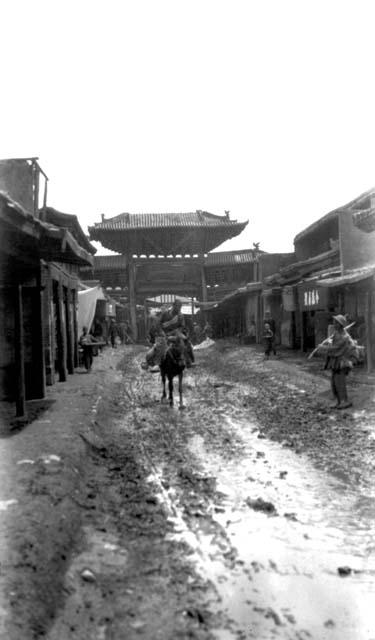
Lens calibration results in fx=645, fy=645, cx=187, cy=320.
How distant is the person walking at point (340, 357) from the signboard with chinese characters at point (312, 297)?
29.1ft

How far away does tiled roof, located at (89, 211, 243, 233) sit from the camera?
37.6m

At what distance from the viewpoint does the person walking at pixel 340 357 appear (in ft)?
36.9

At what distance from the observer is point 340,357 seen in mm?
11273

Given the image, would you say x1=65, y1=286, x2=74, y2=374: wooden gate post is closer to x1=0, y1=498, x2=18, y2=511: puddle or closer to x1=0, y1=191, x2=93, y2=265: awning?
x1=0, y1=191, x2=93, y2=265: awning

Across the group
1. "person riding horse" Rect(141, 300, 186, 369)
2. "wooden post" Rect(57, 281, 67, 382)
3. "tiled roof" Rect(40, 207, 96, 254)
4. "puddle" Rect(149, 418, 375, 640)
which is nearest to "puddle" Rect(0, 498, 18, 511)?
"puddle" Rect(149, 418, 375, 640)

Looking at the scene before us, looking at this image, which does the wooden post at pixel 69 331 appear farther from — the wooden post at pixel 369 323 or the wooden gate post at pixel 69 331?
the wooden post at pixel 369 323

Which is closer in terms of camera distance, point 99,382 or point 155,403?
point 155,403

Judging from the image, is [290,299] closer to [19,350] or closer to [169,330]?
[169,330]

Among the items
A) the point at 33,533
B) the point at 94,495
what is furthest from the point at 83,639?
the point at 94,495

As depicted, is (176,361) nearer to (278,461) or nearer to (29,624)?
(278,461)

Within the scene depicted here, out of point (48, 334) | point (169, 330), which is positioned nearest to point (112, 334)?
point (48, 334)

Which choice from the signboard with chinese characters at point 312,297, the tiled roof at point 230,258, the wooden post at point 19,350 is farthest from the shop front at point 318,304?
the tiled roof at point 230,258

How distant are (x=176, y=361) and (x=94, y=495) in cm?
659

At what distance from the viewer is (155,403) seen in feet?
43.1
